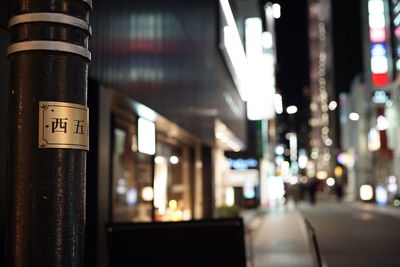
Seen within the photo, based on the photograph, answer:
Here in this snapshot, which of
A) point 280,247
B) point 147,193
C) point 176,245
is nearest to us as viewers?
point 176,245

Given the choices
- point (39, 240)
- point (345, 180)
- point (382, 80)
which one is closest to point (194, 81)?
point (39, 240)

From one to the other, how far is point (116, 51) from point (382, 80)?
19.8 meters

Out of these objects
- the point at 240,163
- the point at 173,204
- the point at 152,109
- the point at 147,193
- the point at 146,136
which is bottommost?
the point at 173,204

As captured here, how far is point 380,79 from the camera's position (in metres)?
25.3

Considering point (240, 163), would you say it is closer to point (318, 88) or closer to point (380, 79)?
point (380, 79)

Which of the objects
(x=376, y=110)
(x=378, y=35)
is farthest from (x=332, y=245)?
(x=376, y=110)

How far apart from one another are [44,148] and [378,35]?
25.7 metres

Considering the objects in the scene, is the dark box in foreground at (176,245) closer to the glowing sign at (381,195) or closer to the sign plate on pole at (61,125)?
the sign plate on pole at (61,125)

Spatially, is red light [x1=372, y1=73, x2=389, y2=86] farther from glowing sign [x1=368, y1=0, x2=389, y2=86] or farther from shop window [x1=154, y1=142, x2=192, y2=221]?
shop window [x1=154, y1=142, x2=192, y2=221]

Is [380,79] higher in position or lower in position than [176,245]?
higher

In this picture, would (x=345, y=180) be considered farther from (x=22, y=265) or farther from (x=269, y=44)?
(x=22, y=265)

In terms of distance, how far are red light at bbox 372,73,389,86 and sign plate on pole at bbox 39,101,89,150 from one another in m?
23.9

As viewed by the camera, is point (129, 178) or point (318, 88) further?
point (318, 88)

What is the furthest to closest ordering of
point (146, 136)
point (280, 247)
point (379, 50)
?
point (379, 50), point (280, 247), point (146, 136)
